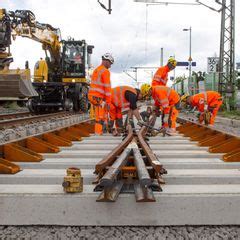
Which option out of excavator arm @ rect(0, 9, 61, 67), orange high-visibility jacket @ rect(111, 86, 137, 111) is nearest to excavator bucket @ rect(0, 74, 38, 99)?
excavator arm @ rect(0, 9, 61, 67)

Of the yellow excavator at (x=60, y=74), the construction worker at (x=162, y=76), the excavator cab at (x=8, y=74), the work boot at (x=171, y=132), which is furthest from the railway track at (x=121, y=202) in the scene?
the yellow excavator at (x=60, y=74)

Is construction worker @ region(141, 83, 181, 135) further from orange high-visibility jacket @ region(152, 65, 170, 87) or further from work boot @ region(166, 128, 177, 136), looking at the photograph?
orange high-visibility jacket @ region(152, 65, 170, 87)

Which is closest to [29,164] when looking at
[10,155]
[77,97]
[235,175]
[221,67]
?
[10,155]

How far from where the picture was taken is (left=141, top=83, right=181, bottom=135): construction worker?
8.42 metres

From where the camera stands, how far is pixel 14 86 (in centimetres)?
1199

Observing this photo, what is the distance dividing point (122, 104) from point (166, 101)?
0.92 meters

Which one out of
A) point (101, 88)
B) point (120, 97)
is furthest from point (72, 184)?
point (120, 97)

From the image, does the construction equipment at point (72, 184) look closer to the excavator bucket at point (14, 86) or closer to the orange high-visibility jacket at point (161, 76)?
the orange high-visibility jacket at point (161, 76)

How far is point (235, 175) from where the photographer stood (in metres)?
3.66

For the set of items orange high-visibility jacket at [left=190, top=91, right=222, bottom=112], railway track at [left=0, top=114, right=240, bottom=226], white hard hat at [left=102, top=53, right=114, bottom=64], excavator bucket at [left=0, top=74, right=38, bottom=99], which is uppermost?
white hard hat at [left=102, top=53, right=114, bottom=64]

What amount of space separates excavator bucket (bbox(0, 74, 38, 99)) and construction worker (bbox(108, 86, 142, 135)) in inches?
168

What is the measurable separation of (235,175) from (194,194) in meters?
0.95

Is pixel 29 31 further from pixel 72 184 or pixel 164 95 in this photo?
pixel 72 184

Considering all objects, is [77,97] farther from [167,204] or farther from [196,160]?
[167,204]
